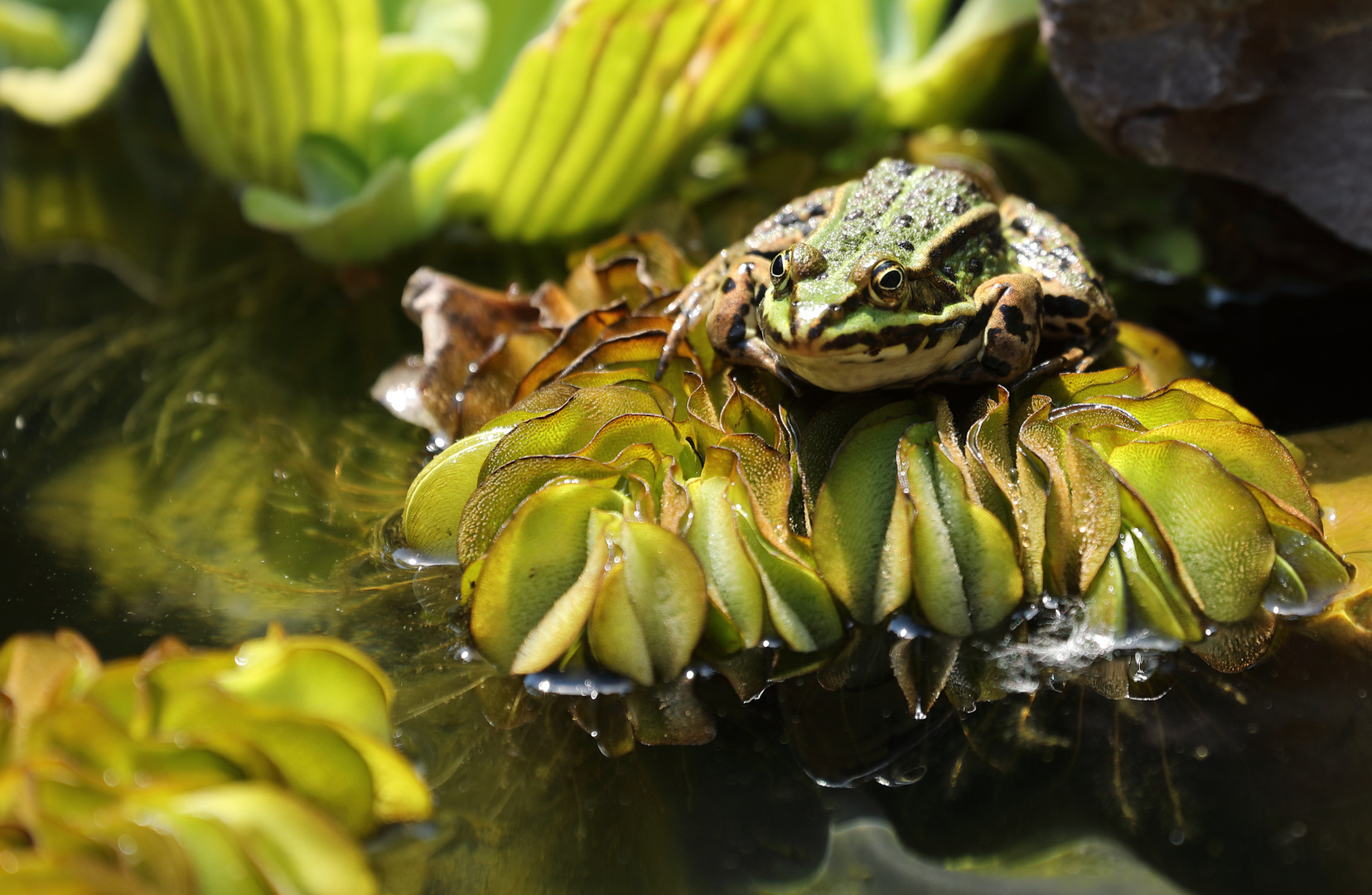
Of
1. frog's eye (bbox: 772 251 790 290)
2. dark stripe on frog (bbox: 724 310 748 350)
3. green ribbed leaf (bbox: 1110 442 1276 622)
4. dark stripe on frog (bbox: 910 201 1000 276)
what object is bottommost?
green ribbed leaf (bbox: 1110 442 1276 622)

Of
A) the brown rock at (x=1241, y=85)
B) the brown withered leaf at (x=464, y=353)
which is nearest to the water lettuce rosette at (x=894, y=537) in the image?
the brown withered leaf at (x=464, y=353)

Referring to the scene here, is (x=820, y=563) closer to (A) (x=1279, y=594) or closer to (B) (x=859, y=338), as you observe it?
(B) (x=859, y=338)

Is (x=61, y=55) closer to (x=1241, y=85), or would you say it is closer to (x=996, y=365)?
(x=996, y=365)

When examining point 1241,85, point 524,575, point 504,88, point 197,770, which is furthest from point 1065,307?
point 197,770

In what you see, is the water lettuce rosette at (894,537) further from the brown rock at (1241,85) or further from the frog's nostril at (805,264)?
the brown rock at (1241,85)

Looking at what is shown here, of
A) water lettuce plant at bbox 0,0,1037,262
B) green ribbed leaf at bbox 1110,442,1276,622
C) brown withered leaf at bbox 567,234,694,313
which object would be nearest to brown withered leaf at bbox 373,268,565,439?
brown withered leaf at bbox 567,234,694,313

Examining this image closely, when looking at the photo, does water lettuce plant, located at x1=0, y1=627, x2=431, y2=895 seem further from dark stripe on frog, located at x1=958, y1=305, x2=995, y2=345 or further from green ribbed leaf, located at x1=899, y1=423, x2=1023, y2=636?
dark stripe on frog, located at x1=958, y1=305, x2=995, y2=345
